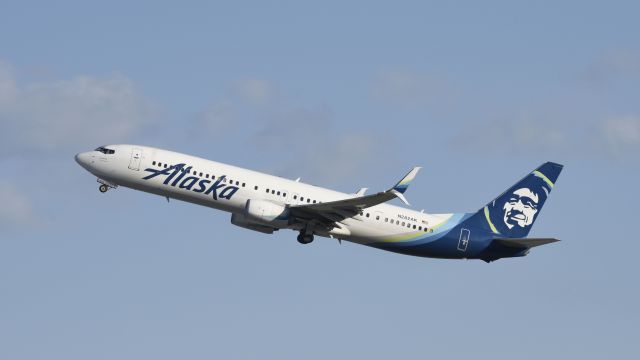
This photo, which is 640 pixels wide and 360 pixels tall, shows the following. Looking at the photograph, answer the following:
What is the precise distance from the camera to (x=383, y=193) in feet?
236

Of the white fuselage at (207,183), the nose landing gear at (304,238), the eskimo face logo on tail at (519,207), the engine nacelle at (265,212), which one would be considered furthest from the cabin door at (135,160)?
the eskimo face logo on tail at (519,207)

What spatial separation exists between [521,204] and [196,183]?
941 inches

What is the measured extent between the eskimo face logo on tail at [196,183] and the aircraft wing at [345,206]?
4.33 meters

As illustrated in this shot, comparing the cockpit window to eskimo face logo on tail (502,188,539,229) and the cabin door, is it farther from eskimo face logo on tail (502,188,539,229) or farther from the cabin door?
eskimo face logo on tail (502,188,539,229)

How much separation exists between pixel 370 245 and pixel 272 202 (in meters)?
7.83

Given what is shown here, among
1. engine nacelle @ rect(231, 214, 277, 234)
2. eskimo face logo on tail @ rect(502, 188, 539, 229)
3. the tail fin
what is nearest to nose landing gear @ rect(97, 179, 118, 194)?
engine nacelle @ rect(231, 214, 277, 234)

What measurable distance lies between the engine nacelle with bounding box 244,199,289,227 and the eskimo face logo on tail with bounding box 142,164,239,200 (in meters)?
1.61

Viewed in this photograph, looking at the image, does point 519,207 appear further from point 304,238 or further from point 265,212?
point 265,212

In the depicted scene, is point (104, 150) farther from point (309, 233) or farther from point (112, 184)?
point (309, 233)

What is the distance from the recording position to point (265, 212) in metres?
75.5

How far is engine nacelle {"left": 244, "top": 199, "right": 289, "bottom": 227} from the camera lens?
75.4m

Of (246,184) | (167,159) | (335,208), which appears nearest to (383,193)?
(335,208)

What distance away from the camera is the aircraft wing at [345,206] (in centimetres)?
7119

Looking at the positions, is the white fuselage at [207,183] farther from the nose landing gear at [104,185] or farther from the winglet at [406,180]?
the winglet at [406,180]
